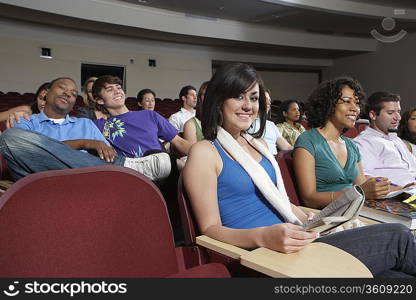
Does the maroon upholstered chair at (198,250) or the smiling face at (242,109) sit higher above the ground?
the smiling face at (242,109)

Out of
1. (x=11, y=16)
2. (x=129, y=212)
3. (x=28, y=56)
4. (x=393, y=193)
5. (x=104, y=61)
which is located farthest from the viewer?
(x=104, y=61)

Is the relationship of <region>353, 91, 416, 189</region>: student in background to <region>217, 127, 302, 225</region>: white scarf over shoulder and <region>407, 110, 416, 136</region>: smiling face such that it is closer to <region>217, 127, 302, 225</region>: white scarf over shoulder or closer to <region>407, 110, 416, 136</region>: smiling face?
<region>407, 110, 416, 136</region>: smiling face

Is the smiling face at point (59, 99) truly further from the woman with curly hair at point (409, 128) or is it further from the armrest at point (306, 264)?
the woman with curly hair at point (409, 128)

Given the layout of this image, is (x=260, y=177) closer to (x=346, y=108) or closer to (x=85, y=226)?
(x=85, y=226)

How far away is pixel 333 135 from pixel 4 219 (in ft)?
4.27

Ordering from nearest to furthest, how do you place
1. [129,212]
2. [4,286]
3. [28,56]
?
[4,286]
[129,212]
[28,56]

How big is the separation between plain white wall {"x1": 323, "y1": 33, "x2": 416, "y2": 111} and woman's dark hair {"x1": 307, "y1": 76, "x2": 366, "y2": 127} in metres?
8.28

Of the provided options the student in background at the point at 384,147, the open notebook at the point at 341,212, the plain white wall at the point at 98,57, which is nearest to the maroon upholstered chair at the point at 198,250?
the open notebook at the point at 341,212

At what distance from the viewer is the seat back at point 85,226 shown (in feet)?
2.44

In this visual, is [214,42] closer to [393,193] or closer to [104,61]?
[104,61]

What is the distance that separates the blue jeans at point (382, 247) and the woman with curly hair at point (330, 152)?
0.30 meters

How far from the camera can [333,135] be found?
1.61 metres

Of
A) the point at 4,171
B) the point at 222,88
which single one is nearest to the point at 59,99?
the point at 4,171

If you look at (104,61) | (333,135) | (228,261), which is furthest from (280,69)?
(228,261)
